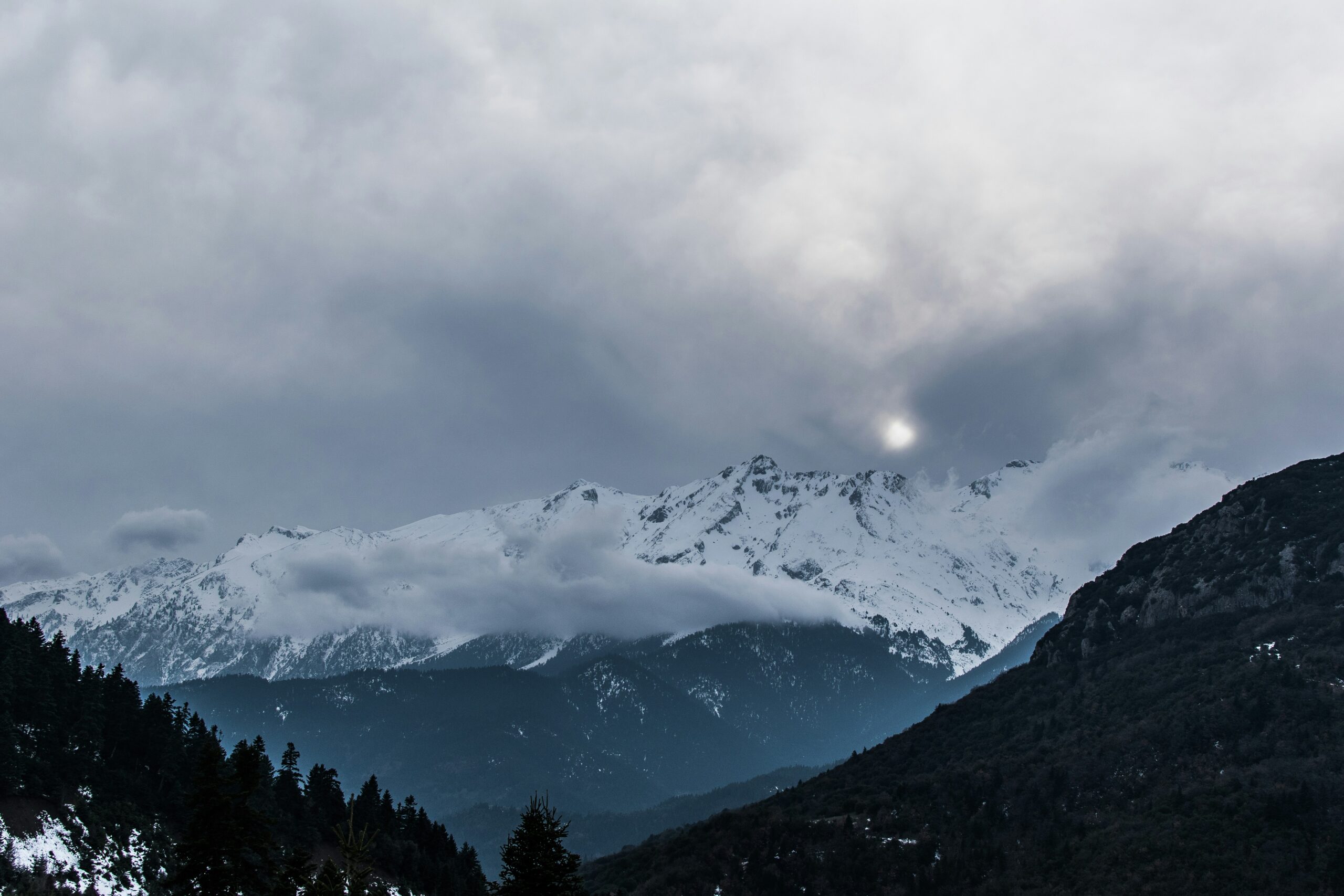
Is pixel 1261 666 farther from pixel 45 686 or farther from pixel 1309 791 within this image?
pixel 45 686

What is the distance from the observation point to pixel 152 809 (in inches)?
4299

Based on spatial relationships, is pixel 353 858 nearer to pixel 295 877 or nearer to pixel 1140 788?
pixel 295 877

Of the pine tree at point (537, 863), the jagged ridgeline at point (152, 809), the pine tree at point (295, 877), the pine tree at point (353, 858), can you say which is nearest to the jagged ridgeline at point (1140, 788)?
the jagged ridgeline at point (152, 809)

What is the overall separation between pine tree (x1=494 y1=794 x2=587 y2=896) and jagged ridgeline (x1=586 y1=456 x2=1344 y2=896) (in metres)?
99.6

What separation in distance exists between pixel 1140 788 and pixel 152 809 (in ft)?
414

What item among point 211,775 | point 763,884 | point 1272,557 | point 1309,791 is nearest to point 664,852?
point 763,884

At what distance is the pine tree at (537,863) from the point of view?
47.4 metres

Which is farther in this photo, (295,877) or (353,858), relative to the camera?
(295,877)

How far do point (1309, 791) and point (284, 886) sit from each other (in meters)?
127

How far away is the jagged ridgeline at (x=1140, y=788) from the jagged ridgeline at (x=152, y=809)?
51553 mm

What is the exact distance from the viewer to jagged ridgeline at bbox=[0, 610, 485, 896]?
49.0m

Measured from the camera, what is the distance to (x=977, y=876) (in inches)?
5723

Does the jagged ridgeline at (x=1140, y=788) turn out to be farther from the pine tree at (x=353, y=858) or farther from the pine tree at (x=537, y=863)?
the pine tree at (x=353, y=858)

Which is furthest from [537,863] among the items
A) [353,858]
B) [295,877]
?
[295,877]
